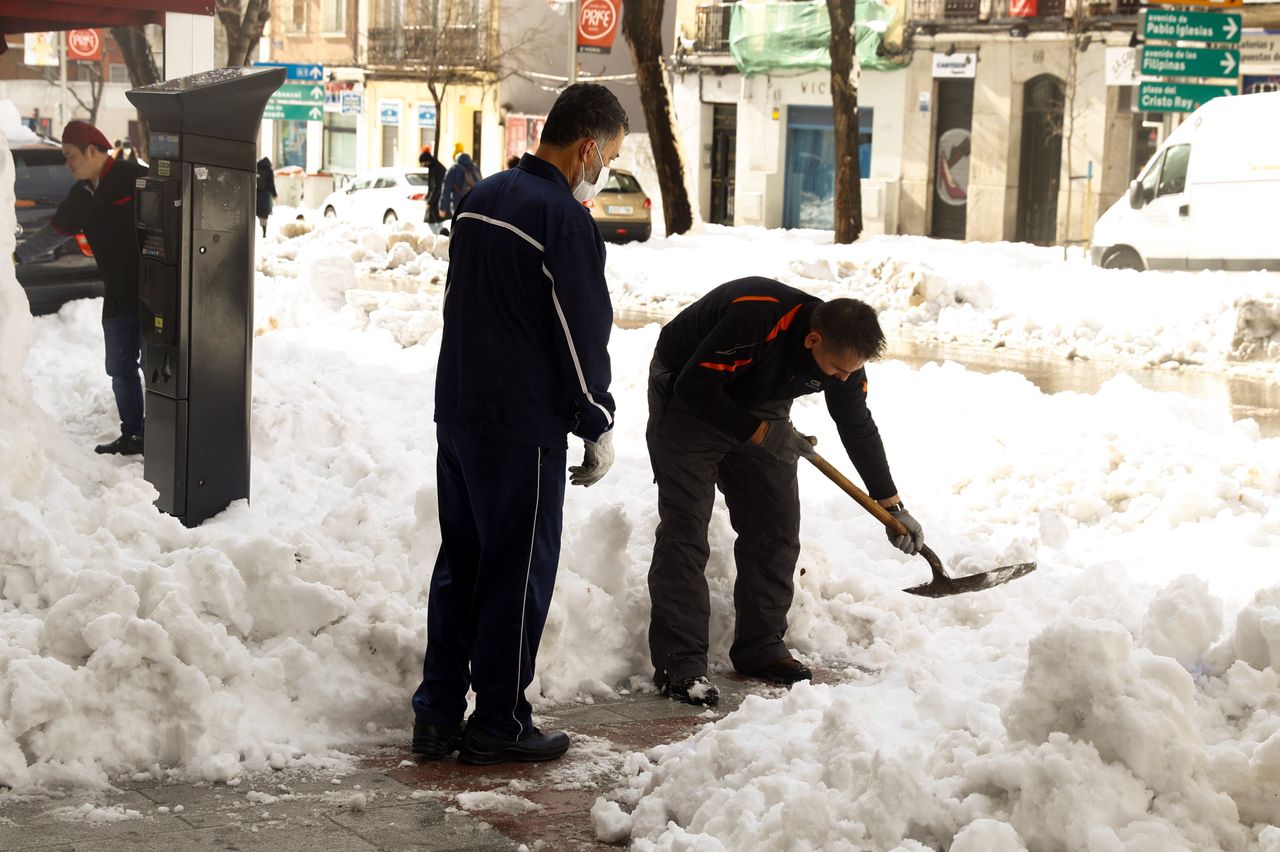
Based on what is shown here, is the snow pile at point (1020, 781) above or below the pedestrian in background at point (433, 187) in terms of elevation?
below

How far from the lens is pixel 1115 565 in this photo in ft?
21.5

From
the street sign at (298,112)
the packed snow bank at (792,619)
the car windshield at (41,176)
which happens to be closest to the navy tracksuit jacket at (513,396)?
the packed snow bank at (792,619)

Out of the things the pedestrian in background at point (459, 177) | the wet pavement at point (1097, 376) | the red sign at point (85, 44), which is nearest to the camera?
the wet pavement at point (1097, 376)

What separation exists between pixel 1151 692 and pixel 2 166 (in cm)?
460

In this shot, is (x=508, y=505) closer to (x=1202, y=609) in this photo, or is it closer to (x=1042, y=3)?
(x=1202, y=609)

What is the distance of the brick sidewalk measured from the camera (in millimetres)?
4039

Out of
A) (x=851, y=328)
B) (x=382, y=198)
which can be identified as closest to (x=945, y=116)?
(x=382, y=198)

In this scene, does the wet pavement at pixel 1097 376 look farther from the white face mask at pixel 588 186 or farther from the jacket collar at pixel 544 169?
the jacket collar at pixel 544 169

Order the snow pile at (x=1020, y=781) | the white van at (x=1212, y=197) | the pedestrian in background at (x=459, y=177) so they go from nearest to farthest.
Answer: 1. the snow pile at (x=1020, y=781)
2. the white van at (x=1212, y=197)
3. the pedestrian in background at (x=459, y=177)

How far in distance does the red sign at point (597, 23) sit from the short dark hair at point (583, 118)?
2569 centimetres

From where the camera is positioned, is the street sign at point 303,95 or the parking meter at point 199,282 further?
the street sign at point 303,95

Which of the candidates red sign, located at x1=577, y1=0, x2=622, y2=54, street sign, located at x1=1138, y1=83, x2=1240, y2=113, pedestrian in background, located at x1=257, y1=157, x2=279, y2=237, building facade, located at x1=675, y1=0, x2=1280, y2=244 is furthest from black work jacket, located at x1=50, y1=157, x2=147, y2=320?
building facade, located at x1=675, y1=0, x2=1280, y2=244

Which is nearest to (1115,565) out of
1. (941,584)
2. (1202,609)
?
(941,584)

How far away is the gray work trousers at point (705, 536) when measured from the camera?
18.4 feet
